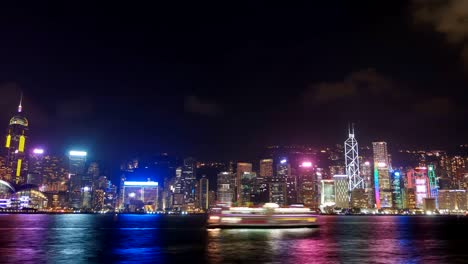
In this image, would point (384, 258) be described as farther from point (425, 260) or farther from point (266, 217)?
point (266, 217)

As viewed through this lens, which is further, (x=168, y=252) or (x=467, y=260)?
(x=168, y=252)

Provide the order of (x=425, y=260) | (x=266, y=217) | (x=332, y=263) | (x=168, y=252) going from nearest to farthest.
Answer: (x=332, y=263) → (x=425, y=260) → (x=168, y=252) → (x=266, y=217)

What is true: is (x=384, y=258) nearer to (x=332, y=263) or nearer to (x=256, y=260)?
(x=332, y=263)

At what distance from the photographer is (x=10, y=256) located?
4441 centimetres

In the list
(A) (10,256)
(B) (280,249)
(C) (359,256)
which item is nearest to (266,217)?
(B) (280,249)

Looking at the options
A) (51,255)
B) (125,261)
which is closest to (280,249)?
(125,261)

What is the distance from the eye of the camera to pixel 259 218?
4557 inches

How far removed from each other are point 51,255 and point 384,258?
115ft

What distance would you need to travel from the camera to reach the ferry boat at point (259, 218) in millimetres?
114750

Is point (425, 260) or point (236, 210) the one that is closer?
point (425, 260)

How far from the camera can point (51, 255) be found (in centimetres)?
4597

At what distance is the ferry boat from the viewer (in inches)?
4518

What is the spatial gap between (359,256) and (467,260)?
10.7m

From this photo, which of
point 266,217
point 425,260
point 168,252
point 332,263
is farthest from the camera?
point 266,217
